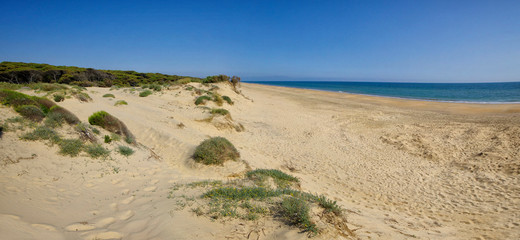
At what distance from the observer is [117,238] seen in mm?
3506

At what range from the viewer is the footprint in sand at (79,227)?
3.53 metres

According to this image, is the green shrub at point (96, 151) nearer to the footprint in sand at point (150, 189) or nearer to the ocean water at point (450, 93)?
the footprint in sand at point (150, 189)

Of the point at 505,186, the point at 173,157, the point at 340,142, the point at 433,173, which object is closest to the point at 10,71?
the point at 173,157

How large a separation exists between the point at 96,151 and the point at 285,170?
650 centimetres

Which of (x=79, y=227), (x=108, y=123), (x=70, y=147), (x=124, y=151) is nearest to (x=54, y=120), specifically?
(x=70, y=147)

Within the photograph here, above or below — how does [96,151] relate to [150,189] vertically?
above

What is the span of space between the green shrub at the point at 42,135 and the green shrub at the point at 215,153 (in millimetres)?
4045

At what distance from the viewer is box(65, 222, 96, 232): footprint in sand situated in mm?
3525

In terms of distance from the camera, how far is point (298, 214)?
150 inches

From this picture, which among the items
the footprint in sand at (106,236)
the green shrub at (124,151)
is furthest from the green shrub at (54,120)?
the footprint in sand at (106,236)

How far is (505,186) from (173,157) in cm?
1198

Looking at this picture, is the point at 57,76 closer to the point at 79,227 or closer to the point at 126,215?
the point at 126,215

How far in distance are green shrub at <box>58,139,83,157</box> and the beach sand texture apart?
223 millimetres

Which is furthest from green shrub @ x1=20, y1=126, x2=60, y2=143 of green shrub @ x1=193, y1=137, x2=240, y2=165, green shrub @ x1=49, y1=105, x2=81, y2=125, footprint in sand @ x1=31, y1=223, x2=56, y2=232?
green shrub @ x1=193, y1=137, x2=240, y2=165
